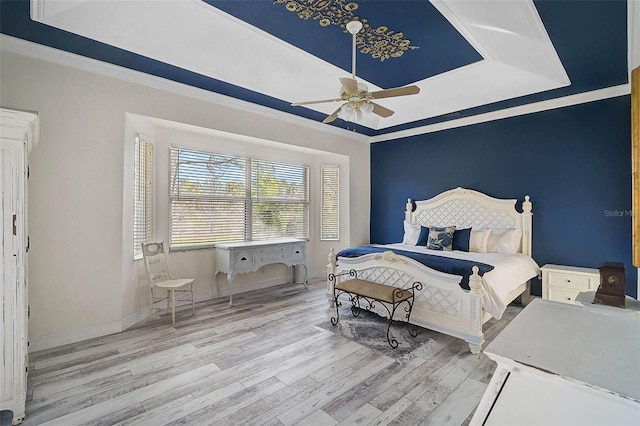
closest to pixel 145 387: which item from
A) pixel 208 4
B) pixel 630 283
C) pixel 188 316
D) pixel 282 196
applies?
pixel 188 316

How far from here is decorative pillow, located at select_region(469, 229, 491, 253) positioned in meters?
4.45

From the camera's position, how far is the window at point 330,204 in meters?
6.18

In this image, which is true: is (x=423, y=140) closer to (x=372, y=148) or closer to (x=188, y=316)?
(x=372, y=148)

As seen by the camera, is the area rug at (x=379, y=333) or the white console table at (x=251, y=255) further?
the white console table at (x=251, y=255)

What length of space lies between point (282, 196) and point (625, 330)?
195 inches

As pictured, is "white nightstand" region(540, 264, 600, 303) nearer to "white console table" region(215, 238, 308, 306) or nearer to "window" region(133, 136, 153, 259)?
"white console table" region(215, 238, 308, 306)

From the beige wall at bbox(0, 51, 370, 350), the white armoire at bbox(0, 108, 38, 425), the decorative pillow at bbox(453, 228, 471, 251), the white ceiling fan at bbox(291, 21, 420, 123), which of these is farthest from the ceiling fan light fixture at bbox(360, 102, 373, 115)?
the decorative pillow at bbox(453, 228, 471, 251)

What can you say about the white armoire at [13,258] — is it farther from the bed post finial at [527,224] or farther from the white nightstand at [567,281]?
the bed post finial at [527,224]

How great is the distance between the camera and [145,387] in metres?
2.38

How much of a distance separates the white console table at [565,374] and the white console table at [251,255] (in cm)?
376

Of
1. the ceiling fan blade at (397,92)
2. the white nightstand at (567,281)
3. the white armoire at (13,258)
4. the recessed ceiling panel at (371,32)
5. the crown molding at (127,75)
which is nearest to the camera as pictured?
the white armoire at (13,258)

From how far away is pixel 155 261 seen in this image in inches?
157

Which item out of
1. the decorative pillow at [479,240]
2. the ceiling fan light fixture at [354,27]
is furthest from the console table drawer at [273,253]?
the ceiling fan light fixture at [354,27]

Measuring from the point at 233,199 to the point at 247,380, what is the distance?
10.2 feet
